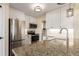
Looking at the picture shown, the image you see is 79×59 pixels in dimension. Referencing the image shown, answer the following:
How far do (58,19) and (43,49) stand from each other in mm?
483

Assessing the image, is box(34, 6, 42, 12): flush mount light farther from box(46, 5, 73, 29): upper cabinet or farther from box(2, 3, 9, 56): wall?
box(2, 3, 9, 56): wall

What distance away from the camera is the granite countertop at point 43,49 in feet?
4.41

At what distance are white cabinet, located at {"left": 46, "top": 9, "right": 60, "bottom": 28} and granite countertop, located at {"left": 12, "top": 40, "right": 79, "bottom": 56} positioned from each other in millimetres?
244

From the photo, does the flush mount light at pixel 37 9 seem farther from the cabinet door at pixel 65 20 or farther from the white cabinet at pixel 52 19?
the cabinet door at pixel 65 20

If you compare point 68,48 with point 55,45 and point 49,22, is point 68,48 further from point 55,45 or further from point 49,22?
point 49,22

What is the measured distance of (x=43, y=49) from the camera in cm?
137

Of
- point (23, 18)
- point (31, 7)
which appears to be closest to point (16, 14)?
point (23, 18)

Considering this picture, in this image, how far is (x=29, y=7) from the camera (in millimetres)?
1381

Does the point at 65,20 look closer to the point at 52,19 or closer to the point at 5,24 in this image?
the point at 52,19

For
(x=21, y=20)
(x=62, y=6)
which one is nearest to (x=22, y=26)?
(x=21, y=20)

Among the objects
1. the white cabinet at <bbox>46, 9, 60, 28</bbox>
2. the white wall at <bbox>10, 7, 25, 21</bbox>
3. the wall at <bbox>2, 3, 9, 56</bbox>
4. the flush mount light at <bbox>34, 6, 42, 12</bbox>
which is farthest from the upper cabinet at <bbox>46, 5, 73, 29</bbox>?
the wall at <bbox>2, 3, 9, 56</bbox>

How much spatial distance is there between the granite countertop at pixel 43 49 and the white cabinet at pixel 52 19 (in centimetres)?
24

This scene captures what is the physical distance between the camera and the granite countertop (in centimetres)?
134

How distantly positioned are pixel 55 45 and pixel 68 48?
0.61 ft
